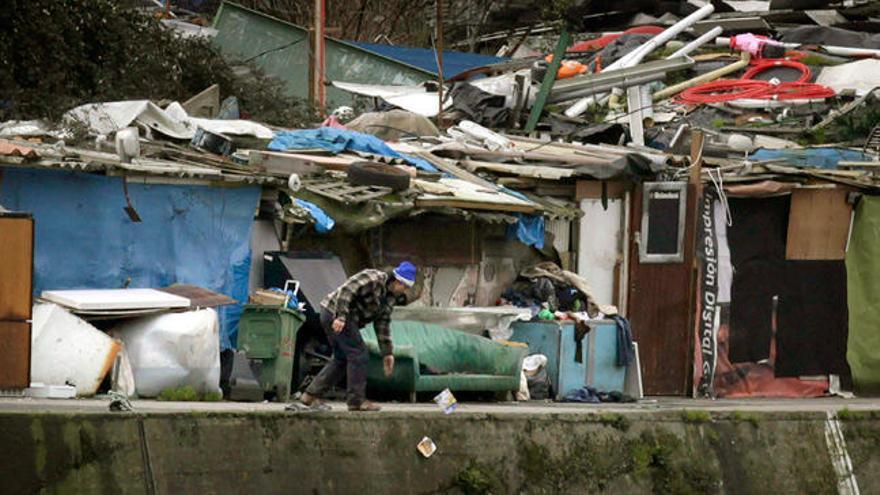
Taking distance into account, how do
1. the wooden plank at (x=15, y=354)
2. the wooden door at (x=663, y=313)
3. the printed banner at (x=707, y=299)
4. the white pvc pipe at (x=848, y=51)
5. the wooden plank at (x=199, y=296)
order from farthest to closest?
the white pvc pipe at (x=848, y=51)
the printed banner at (x=707, y=299)
the wooden door at (x=663, y=313)
the wooden plank at (x=199, y=296)
the wooden plank at (x=15, y=354)

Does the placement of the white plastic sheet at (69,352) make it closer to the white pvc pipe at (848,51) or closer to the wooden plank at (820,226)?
the wooden plank at (820,226)

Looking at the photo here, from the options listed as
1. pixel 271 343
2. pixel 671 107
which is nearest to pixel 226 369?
pixel 271 343

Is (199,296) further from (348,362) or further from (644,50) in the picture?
(644,50)

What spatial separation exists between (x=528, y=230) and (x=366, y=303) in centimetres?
499

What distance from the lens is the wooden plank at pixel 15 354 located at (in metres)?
13.2

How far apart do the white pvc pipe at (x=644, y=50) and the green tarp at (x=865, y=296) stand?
4745mm

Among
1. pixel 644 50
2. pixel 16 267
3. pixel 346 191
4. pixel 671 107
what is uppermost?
pixel 644 50

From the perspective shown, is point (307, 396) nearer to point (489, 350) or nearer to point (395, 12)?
point (489, 350)

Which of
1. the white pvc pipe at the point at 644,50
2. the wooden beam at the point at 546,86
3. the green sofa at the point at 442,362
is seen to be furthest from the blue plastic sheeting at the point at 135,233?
the white pvc pipe at the point at 644,50

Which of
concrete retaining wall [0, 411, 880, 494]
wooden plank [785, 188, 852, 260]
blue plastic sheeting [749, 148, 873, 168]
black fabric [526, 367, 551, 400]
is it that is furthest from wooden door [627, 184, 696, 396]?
concrete retaining wall [0, 411, 880, 494]

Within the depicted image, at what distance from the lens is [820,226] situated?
798 inches

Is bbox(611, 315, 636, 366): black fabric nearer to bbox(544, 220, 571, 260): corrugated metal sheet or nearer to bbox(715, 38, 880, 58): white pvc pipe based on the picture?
bbox(544, 220, 571, 260): corrugated metal sheet

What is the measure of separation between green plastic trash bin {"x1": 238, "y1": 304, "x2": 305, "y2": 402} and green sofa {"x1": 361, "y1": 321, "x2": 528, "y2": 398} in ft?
2.43

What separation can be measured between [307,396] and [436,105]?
34.2 feet
